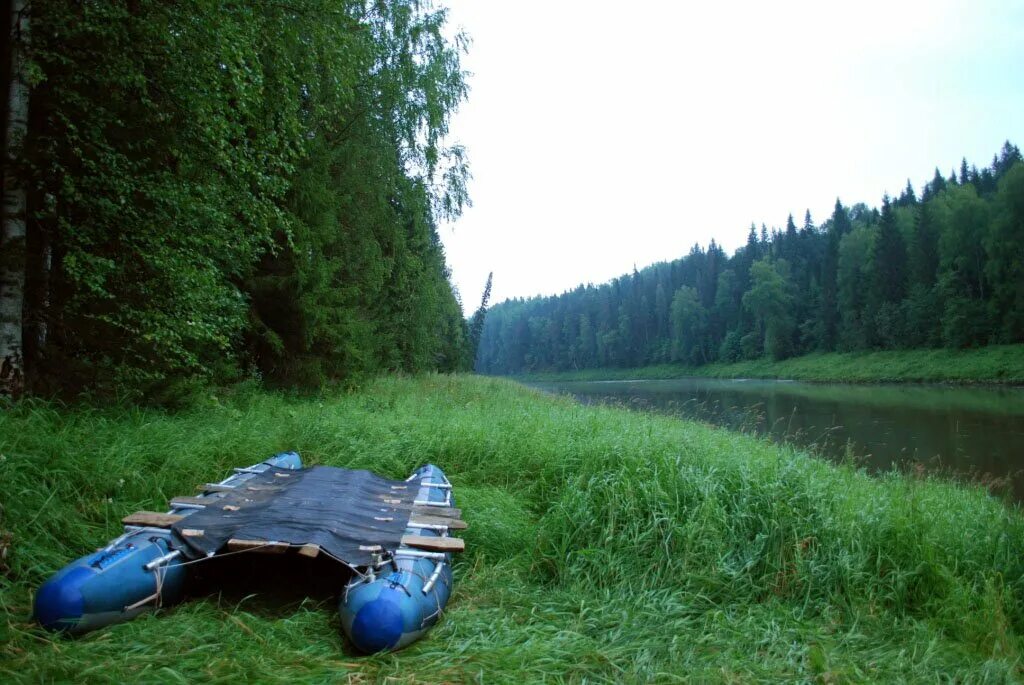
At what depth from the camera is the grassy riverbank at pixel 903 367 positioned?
31.0 m

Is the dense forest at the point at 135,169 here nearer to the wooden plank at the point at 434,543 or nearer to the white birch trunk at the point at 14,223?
the white birch trunk at the point at 14,223

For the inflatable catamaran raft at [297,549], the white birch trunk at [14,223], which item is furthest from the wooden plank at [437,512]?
the white birch trunk at [14,223]

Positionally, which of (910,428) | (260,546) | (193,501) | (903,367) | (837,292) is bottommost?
→ (910,428)

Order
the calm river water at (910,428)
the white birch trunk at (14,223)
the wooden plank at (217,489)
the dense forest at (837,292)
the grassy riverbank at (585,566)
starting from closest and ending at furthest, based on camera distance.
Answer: the grassy riverbank at (585,566)
the wooden plank at (217,489)
the white birch trunk at (14,223)
the calm river water at (910,428)
the dense forest at (837,292)

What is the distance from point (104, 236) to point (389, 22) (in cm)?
815

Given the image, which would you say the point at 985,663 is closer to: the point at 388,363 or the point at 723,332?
the point at 388,363

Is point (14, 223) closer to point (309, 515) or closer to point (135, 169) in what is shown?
point (135, 169)

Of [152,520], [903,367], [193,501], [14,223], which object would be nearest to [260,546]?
[152,520]

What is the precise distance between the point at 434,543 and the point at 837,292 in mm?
56016

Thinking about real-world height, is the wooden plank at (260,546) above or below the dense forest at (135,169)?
below

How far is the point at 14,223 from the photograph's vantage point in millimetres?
4832

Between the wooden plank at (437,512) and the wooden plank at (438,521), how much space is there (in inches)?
1.9

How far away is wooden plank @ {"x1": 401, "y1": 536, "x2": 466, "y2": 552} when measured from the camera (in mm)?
3279

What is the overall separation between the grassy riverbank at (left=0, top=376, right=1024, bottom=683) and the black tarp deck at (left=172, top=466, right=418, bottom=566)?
1.09 ft
